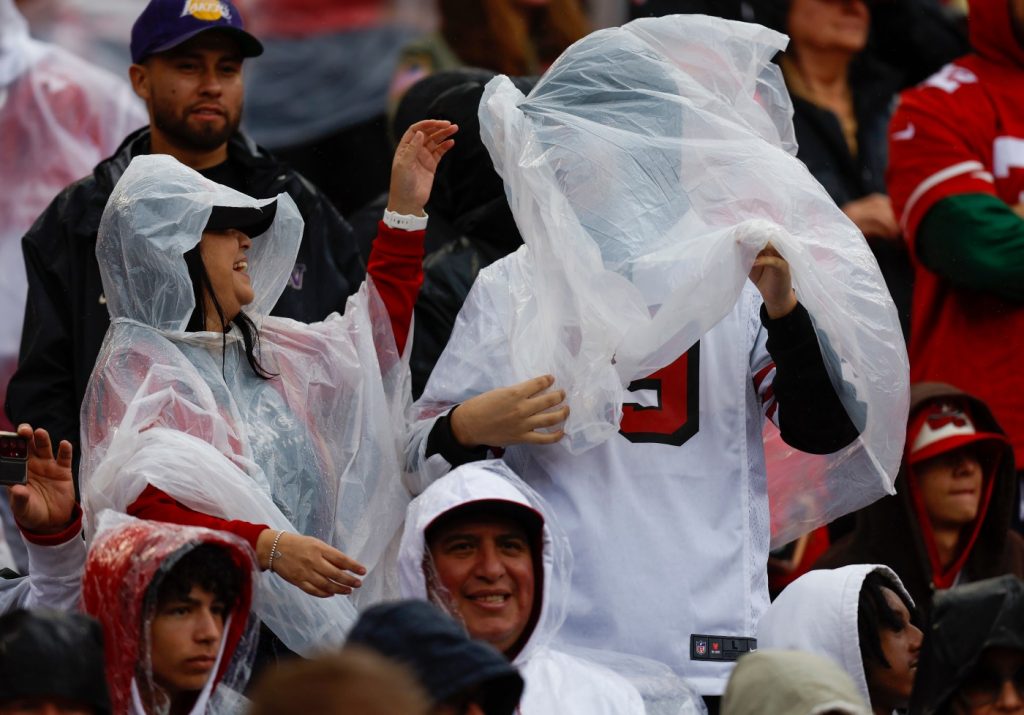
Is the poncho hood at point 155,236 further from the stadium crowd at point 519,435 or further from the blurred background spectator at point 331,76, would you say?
the blurred background spectator at point 331,76

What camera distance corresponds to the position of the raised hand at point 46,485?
15.3 ft

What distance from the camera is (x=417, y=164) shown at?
5223 mm

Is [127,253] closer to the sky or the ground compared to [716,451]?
closer to the sky

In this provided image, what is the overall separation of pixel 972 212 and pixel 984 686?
8.32 feet

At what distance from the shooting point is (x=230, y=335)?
5000 millimetres

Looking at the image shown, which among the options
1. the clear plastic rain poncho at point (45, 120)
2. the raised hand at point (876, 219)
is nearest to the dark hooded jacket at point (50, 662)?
the clear plastic rain poncho at point (45, 120)

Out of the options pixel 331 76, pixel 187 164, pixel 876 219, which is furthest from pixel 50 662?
pixel 331 76

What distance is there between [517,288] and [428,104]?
1535 millimetres

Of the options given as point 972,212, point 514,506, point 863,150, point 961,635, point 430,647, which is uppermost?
point 430,647

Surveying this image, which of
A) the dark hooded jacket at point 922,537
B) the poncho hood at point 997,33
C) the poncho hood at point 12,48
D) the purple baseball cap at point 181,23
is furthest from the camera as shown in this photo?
the poncho hood at point 12,48

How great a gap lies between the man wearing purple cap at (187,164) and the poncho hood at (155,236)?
641 mm

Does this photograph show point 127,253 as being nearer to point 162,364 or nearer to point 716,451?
point 162,364

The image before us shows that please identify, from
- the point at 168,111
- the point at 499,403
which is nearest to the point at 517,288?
the point at 499,403

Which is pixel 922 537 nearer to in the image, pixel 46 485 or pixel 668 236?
pixel 668 236
